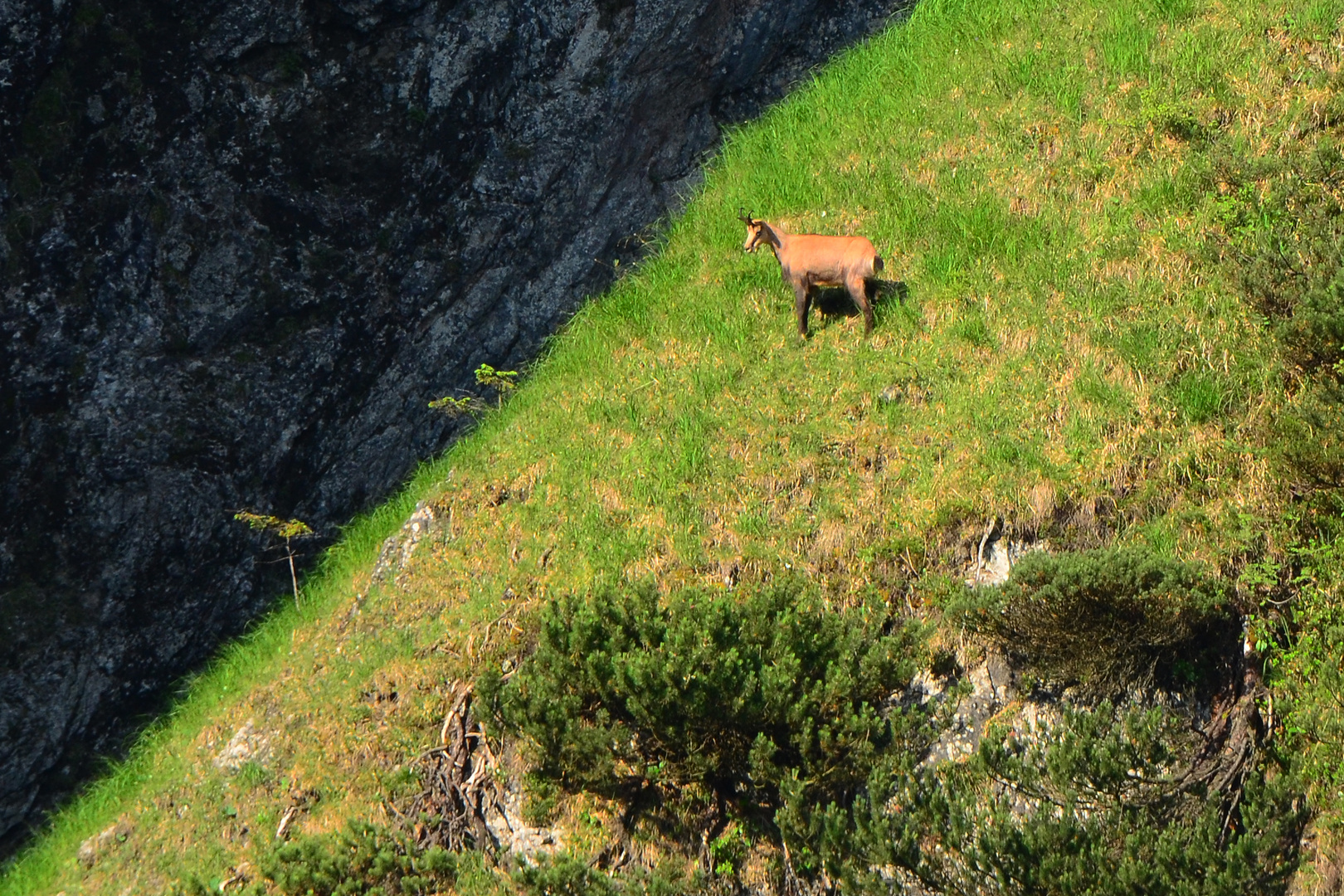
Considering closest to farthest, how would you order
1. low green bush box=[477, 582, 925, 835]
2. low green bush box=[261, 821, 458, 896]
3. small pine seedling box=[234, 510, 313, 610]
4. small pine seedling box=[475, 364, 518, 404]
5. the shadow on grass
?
low green bush box=[477, 582, 925, 835]
low green bush box=[261, 821, 458, 896]
the shadow on grass
small pine seedling box=[234, 510, 313, 610]
small pine seedling box=[475, 364, 518, 404]

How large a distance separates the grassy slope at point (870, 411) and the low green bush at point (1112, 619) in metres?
0.54

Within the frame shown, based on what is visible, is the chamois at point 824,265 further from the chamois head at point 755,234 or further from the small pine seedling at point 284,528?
the small pine seedling at point 284,528

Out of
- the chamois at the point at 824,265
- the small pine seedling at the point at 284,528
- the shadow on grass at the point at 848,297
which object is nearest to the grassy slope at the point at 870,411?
the shadow on grass at the point at 848,297

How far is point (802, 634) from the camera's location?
6918 mm

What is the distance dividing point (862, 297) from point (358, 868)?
5.28 m

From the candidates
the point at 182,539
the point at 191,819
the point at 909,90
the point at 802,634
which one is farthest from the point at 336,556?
the point at 909,90

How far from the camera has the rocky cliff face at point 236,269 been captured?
1005 cm

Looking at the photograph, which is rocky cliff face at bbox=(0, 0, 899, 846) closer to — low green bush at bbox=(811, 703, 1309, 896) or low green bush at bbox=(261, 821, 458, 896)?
low green bush at bbox=(261, 821, 458, 896)

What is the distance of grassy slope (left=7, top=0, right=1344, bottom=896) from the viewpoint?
25.3ft

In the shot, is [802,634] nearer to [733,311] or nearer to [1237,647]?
[1237,647]

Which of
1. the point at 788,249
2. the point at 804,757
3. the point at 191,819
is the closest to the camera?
the point at 804,757

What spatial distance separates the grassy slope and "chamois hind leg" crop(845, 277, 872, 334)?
5.0 inches

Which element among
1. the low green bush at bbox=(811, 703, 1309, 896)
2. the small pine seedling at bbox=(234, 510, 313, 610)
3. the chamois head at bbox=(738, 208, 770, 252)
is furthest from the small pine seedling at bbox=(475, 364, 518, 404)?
the low green bush at bbox=(811, 703, 1309, 896)

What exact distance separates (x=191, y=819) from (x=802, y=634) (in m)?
4.93
